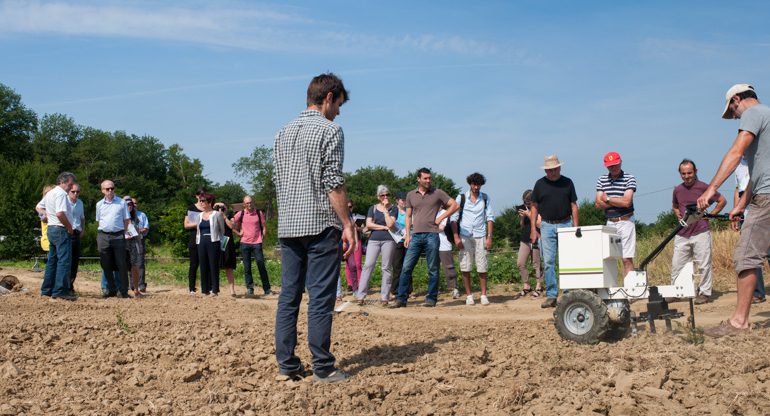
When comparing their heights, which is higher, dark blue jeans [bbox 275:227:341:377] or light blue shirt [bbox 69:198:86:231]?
light blue shirt [bbox 69:198:86:231]

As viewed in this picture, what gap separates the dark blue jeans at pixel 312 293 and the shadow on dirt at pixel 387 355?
0.42m

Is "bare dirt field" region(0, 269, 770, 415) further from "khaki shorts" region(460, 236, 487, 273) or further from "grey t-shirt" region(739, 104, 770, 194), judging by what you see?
"khaki shorts" region(460, 236, 487, 273)

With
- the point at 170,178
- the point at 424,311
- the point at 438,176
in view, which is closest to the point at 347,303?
the point at 424,311

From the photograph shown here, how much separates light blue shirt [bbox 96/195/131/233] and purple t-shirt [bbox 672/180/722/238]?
823 centimetres

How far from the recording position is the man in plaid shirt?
4.95 meters

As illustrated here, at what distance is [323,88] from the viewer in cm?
516

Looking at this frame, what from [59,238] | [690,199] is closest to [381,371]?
[690,199]

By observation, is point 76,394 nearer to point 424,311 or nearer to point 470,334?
point 470,334

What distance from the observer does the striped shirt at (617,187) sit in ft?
30.4

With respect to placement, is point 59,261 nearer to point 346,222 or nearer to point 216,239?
point 216,239

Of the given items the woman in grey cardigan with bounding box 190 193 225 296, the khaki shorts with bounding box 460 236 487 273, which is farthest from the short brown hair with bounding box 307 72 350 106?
the woman in grey cardigan with bounding box 190 193 225 296

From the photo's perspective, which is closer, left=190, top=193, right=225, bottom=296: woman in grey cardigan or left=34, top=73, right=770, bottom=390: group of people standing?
left=34, top=73, right=770, bottom=390: group of people standing

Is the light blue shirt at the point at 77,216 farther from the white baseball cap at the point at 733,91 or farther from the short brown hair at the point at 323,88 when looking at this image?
the white baseball cap at the point at 733,91

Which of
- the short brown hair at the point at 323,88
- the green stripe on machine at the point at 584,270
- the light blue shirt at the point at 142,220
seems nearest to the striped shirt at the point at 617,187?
the green stripe on machine at the point at 584,270
